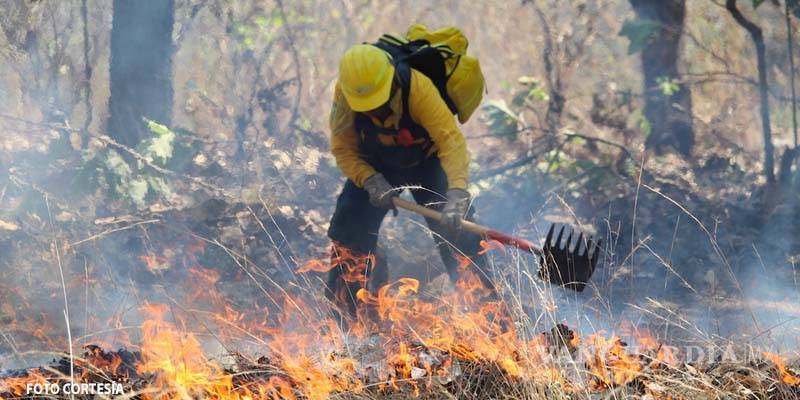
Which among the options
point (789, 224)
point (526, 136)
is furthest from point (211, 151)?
point (789, 224)

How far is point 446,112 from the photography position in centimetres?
441

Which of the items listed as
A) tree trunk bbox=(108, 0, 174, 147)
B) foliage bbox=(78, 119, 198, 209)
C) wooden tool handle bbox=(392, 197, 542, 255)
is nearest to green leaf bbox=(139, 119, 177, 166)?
foliage bbox=(78, 119, 198, 209)

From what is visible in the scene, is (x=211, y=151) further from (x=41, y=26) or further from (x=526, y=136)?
(x=526, y=136)

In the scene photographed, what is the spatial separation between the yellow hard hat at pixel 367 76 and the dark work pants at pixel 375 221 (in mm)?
692

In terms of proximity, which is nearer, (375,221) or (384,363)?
(384,363)

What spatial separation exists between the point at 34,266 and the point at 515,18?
5772 mm

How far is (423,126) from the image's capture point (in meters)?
4.50

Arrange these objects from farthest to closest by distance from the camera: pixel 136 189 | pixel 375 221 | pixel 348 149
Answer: pixel 136 189
pixel 375 221
pixel 348 149

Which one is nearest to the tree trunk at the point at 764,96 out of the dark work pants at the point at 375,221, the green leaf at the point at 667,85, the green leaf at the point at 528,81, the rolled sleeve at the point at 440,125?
the green leaf at the point at 667,85

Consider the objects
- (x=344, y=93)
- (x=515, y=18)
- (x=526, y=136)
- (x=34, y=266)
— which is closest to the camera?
(x=344, y=93)

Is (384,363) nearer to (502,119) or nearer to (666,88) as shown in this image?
(502,119)

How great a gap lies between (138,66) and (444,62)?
3.94 metres

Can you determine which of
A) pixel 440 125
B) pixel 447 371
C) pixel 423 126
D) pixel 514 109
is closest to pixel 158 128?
pixel 423 126

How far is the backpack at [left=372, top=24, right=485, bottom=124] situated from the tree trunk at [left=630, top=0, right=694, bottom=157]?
3.94m
